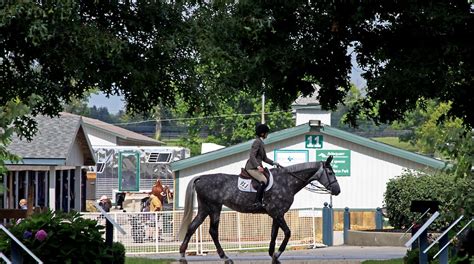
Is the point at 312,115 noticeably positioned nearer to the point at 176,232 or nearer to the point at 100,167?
the point at 100,167

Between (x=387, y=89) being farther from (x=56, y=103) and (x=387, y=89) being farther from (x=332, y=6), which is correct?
(x=56, y=103)

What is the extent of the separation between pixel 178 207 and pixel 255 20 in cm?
2896

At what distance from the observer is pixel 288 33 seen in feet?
62.5

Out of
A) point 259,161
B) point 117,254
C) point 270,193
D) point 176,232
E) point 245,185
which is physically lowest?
point 117,254

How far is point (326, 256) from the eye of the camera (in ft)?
101

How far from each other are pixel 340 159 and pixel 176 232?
1325cm

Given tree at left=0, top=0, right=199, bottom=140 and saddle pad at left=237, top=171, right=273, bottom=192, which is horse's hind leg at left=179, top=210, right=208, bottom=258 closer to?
saddle pad at left=237, top=171, right=273, bottom=192

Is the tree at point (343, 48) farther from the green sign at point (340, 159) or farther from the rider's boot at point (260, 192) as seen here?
the green sign at point (340, 159)

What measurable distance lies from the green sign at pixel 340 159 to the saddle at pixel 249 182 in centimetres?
2061

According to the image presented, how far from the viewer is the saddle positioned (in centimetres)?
2685

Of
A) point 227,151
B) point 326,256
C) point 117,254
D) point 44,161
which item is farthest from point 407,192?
point 117,254

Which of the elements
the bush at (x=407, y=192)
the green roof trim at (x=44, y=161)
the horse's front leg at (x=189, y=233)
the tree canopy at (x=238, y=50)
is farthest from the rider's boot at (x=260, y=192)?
the green roof trim at (x=44, y=161)

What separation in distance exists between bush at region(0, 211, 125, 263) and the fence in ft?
60.6

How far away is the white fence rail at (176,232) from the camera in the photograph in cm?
3516
